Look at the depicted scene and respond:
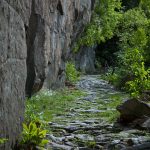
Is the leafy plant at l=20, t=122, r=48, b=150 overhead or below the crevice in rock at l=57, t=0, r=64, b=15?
below

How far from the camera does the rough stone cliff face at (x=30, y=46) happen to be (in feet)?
17.6

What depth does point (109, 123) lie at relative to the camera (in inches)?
328

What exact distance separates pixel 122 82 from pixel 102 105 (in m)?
5.85

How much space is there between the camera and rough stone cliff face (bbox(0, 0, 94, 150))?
5.36 metres

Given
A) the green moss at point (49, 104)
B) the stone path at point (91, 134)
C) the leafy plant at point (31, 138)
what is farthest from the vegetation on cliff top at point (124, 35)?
the leafy plant at point (31, 138)

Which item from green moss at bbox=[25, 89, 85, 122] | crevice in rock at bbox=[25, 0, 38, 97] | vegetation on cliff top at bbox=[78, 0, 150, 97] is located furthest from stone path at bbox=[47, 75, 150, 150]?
vegetation on cliff top at bbox=[78, 0, 150, 97]

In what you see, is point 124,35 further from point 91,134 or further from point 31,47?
point 91,134

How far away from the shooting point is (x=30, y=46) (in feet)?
35.1

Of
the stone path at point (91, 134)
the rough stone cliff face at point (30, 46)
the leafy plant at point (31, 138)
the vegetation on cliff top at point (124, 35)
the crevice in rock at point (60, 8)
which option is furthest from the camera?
the vegetation on cliff top at point (124, 35)

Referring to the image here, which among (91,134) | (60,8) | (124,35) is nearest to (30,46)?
(60,8)

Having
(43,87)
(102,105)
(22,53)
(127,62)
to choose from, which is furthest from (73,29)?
(22,53)

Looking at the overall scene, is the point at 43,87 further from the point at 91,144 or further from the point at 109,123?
the point at 91,144

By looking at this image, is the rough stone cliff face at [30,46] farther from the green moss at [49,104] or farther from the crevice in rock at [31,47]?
the green moss at [49,104]

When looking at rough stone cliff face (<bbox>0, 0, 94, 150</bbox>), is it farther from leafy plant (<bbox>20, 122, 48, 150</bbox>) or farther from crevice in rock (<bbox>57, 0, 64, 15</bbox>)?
leafy plant (<bbox>20, 122, 48, 150</bbox>)
